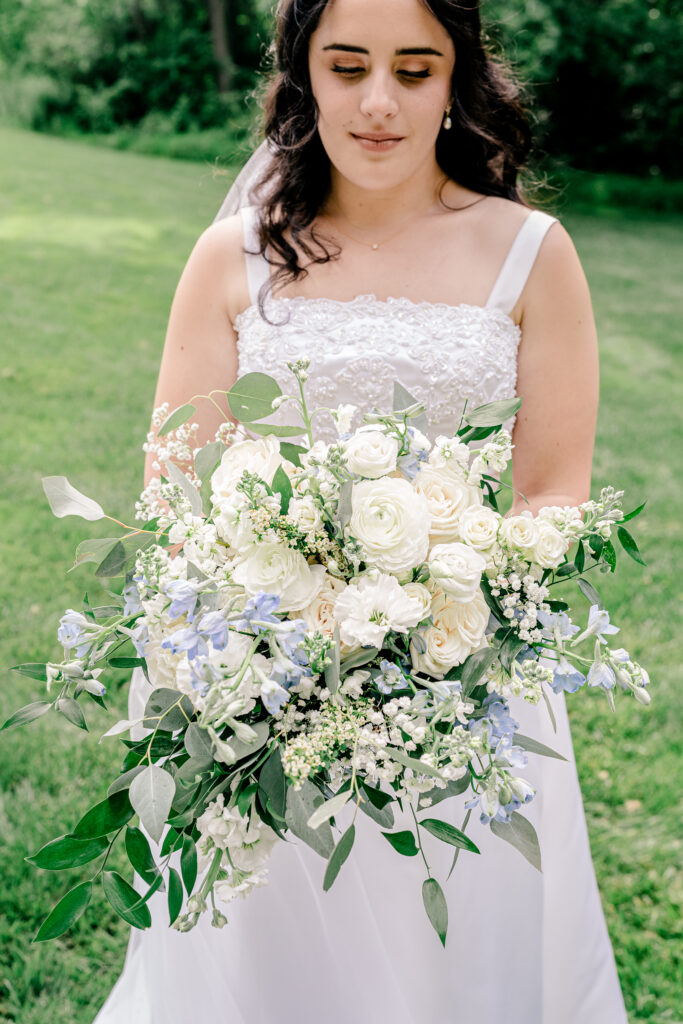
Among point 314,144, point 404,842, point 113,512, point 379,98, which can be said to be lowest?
point 113,512

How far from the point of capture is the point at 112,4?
2189cm

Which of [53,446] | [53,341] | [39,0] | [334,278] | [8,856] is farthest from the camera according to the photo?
[39,0]

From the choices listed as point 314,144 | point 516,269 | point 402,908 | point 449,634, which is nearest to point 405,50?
point 314,144

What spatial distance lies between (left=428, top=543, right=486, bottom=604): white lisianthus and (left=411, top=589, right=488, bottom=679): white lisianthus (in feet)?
0.13

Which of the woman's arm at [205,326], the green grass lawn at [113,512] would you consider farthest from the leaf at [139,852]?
the green grass lawn at [113,512]

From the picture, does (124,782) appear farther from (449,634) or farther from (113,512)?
(113,512)

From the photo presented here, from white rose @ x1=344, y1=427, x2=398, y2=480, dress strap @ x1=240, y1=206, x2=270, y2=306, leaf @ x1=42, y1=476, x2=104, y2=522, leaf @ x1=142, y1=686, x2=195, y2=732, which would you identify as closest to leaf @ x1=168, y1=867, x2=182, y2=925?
leaf @ x1=142, y1=686, x2=195, y2=732

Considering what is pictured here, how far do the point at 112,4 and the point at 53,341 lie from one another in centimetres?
1813

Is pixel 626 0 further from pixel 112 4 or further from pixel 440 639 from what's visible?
pixel 440 639

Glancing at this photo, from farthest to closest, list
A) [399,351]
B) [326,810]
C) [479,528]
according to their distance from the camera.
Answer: [399,351], [479,528], [326,810]

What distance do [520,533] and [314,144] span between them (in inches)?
56.3

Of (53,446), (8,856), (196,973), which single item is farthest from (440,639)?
(53,446)

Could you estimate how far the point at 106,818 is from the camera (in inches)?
54.9

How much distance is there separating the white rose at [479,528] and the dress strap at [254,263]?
3.76 ft
